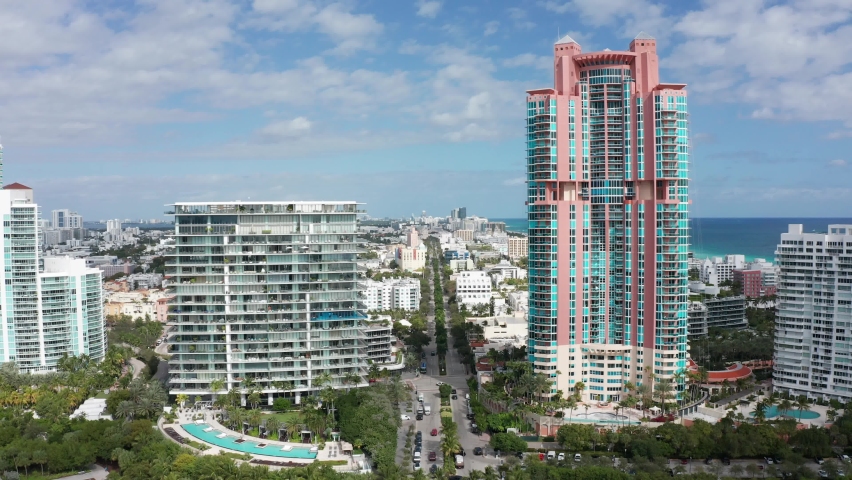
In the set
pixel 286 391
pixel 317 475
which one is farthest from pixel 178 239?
pixel 317 475

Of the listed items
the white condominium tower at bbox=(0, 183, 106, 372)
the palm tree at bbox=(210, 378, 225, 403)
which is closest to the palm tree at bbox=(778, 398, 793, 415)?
the palm tree at bbox=(210, 378, 225, 403)

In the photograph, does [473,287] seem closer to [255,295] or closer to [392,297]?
[392,297]

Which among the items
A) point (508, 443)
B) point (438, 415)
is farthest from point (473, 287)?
point (508, 443)

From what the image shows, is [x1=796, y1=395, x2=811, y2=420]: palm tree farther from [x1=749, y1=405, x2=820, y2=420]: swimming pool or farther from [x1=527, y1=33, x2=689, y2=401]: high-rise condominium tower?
[x1=527, y1=33, x2=689, y2=401]: high-rise condominium tower

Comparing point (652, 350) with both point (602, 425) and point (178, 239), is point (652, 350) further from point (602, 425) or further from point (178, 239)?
point (178, 239)

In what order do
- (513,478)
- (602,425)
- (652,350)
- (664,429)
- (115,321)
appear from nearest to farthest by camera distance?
(513,478)
(664,429)
(602,425)
(652,350)
(115,321)

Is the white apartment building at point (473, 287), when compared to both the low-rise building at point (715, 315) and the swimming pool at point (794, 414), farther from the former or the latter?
the swimming pool at point (794, 414)
